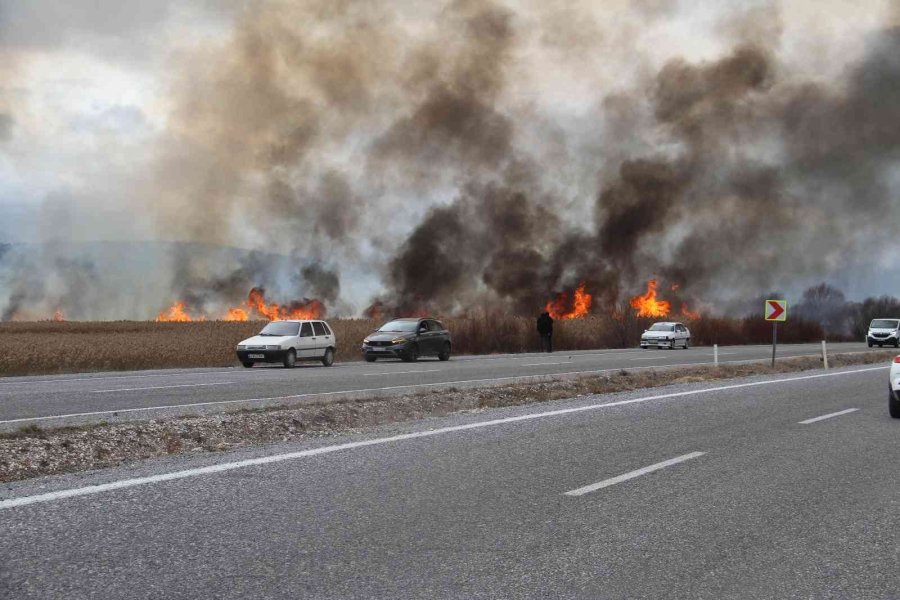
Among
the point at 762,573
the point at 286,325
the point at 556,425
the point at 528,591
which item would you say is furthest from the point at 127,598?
the point at 286,325

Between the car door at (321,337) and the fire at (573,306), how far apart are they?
28.0 meters

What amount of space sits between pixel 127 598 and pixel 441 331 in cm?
2772

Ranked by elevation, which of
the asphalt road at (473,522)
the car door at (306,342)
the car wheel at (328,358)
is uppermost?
the car door at (306,342)

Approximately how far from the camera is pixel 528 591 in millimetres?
4441

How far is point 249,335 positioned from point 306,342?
14.8m

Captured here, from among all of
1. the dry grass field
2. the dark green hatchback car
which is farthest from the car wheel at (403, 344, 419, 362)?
the dry grass field

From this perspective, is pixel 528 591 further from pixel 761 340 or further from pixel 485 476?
pixel 761 340

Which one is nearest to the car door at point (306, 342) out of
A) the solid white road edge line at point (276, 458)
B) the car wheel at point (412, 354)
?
the car wheel at point (412, 354)

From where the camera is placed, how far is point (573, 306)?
184 feet

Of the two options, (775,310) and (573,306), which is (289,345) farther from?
(573,306)

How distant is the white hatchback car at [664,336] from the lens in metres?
44.6

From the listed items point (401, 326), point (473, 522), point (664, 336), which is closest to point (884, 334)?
point (664, 336)

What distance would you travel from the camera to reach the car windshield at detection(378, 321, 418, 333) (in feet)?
101

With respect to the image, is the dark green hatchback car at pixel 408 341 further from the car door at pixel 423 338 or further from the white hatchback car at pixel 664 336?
the white hatchback car at pixel 664 336
